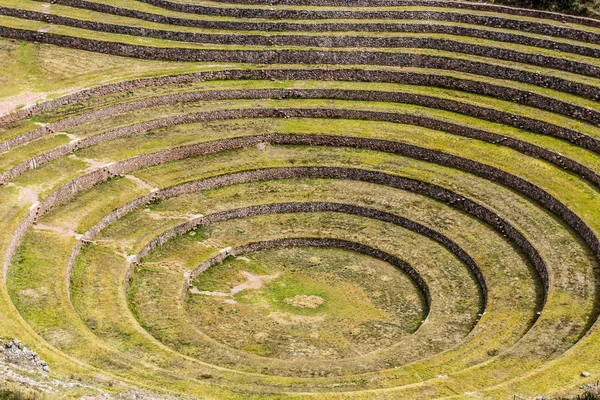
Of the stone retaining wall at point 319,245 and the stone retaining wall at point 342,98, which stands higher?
the stone retaining wall at point 342,98

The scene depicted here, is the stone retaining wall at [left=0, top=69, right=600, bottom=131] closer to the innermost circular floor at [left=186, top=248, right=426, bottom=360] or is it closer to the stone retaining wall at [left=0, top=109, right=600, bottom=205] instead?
the stone retaining wall at [left=0, top=109, right=600, bottom=205]

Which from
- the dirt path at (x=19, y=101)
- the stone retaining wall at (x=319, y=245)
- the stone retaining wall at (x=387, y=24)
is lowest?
the stone retaining wall at (x=319, y=245)

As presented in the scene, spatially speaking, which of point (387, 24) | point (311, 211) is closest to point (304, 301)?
point (311, 211)

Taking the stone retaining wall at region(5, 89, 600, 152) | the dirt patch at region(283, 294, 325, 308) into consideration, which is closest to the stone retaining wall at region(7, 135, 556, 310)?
the stone retaining wall at region(5, 89, 600, 152)

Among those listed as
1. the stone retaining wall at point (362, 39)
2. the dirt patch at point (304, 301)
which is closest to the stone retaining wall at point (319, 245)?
the dirt patch at point (304, 301)

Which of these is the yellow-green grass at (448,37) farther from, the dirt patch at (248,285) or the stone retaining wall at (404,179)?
the dirt patch at (248,285)

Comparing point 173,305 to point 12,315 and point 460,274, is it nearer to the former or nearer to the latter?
point 12,315

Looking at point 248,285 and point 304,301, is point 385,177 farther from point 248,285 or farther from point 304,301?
point 248,285
